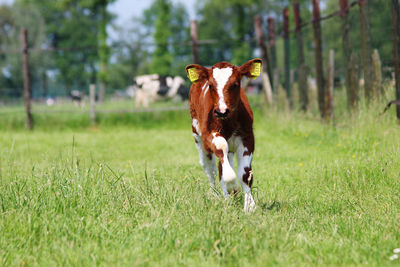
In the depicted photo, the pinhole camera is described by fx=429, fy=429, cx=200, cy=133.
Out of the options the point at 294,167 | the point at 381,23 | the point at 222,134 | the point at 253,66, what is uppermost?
the point at 381,23

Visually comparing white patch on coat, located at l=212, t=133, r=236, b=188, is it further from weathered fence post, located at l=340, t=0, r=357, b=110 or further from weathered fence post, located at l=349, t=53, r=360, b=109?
weathered fence post, located at l=340, t=0, r=357, b=110

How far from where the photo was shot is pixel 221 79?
408 cm

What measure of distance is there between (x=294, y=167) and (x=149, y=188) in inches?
116

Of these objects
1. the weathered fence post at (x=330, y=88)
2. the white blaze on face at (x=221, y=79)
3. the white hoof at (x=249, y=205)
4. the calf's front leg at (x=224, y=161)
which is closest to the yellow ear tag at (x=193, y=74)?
the white blaze on face at (x=221, y=79)

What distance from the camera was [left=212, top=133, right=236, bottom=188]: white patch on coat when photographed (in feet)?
12.6

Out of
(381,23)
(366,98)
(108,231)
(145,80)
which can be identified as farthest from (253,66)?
(145,80)

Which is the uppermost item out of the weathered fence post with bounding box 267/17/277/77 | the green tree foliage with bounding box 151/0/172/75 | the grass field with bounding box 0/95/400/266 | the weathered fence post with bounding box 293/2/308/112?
the green tree foliage with bounding box 151/0/172/75

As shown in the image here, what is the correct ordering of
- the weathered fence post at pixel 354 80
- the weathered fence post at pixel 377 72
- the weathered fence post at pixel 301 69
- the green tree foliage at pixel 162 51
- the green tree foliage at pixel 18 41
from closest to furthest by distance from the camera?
the weathered fence post at pixel 377 72 < the weathered fence post at pixel 354 80 < the weathered fence post at pixel 301 69 < the green tree foliage at pixel 162 51 < the green tree foliage at pixel 18 41

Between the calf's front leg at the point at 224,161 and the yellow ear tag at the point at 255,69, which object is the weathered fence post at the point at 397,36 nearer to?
the yellow ear tag at the point at 255,69

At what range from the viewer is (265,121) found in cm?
1205

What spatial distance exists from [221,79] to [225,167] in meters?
0.84

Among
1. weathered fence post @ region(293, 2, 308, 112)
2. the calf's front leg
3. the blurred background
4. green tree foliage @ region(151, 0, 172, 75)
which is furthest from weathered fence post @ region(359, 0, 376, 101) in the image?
green tree foliage @ region(151, 0, 172, 75)

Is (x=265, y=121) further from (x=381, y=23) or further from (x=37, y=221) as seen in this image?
(x=37, y=221)

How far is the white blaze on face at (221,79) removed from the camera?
3943 millimetres
